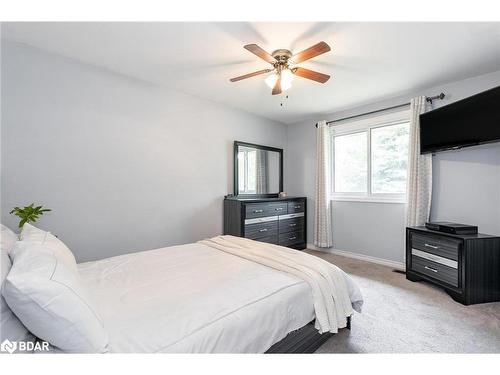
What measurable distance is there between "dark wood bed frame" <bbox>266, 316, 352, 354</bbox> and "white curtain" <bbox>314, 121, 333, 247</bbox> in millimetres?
2662

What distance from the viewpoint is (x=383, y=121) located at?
3656mm

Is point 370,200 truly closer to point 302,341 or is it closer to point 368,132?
point 368,132

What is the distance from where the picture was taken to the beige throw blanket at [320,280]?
151 centimetres

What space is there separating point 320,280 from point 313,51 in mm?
1792

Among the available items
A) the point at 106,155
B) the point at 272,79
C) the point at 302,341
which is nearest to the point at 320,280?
the point at 302,341

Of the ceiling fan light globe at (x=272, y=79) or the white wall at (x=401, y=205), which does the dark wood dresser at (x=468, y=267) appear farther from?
the ceiling fan light globe at (x=272, y=79)

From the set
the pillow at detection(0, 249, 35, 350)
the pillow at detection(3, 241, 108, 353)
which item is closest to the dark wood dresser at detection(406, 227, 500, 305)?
the pillow at detection(3, 241, 108, 353)

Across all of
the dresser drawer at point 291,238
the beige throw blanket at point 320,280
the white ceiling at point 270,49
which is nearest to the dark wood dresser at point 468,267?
the beige throw blanket at point 320,280

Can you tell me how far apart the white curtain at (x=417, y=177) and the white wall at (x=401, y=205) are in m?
0.15

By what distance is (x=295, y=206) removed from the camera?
435cm

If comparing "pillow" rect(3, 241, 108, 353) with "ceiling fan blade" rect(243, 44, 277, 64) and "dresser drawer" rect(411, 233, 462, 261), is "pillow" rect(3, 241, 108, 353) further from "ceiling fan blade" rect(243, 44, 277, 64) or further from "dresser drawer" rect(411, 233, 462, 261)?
"dresser drawer" rect(411, 233, 462, 261)
